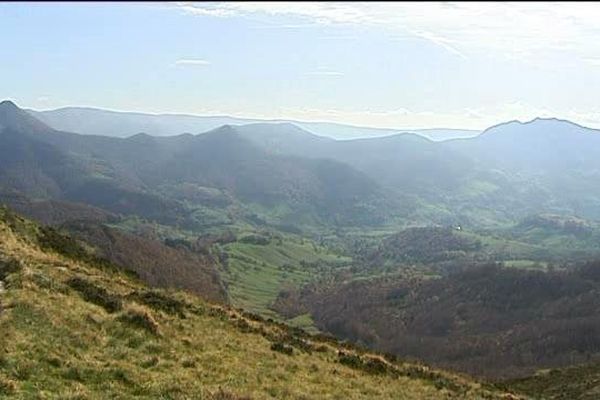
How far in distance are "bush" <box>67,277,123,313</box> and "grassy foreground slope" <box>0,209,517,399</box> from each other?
40 millimetres

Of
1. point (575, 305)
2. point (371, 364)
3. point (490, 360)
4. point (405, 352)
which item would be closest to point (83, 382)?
point (371, 364)

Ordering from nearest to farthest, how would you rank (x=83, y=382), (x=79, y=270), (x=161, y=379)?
(x=83, y=382) < (x=161, y=379) < (x=79, y=270)

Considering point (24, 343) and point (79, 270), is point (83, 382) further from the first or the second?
point (79, 270)

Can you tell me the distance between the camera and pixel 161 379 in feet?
65.6

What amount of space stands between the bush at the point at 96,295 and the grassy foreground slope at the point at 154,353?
0.13 feet

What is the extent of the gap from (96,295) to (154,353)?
5874mm

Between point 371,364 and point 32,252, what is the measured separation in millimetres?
18420

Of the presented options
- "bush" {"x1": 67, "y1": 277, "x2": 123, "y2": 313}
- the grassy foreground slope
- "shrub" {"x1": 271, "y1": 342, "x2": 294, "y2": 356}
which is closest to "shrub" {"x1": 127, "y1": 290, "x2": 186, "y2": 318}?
the grassy foreground slope

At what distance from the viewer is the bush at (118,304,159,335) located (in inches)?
985

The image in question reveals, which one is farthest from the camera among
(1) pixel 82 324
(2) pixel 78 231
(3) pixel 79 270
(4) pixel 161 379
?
(2) pixel 78 231

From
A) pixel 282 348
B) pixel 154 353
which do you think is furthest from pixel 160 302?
pixel 154 353

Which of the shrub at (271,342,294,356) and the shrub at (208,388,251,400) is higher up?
the shrub at (208,388,251,400)

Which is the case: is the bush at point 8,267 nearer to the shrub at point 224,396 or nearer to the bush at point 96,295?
the bush at point 96,295

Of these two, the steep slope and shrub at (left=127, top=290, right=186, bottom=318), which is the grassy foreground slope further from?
the steep slope
